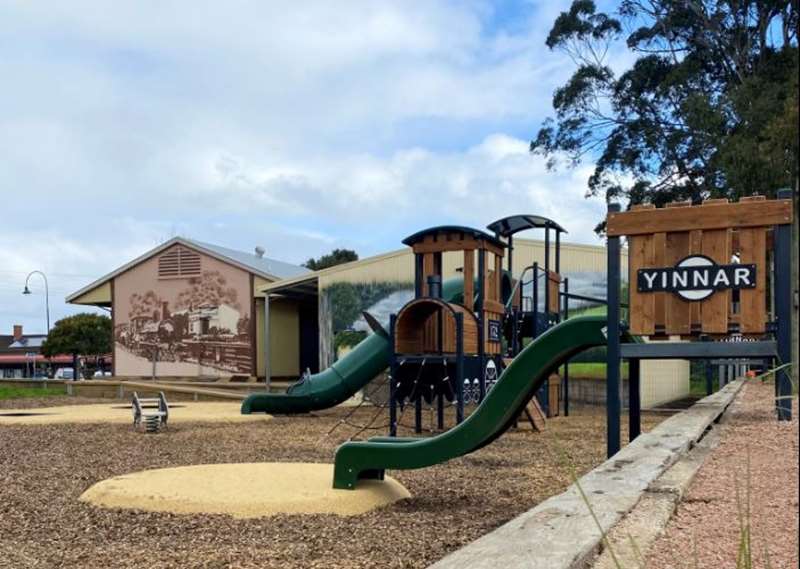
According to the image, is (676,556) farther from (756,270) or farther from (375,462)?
(756,270)

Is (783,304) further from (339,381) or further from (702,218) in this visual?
(339,381)

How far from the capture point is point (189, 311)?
3469 cm

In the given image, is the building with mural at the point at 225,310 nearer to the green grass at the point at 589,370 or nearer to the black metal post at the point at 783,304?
the green grass at the point at 589,370

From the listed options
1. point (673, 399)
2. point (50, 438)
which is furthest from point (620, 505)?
point (673, 399)

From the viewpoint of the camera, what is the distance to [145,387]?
2547cm

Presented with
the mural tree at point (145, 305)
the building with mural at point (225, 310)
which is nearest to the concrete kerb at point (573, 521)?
the building with mural at point (225, 310)

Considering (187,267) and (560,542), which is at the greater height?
(187,267)

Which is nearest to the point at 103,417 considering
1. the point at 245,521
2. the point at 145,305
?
the point at 245,521

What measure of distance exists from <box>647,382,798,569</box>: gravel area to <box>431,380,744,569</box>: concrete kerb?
0.22m

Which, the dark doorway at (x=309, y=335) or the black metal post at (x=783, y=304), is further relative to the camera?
the dark doorway at (x=309, y=335)

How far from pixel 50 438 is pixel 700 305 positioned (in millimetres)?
9198

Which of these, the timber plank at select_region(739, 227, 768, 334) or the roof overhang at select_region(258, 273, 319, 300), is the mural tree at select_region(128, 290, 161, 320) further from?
the timber plank at select_region(739, 227, 768, 334)

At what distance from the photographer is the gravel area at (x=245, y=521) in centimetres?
493

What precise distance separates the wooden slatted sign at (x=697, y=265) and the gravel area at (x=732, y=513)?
3.19ft
